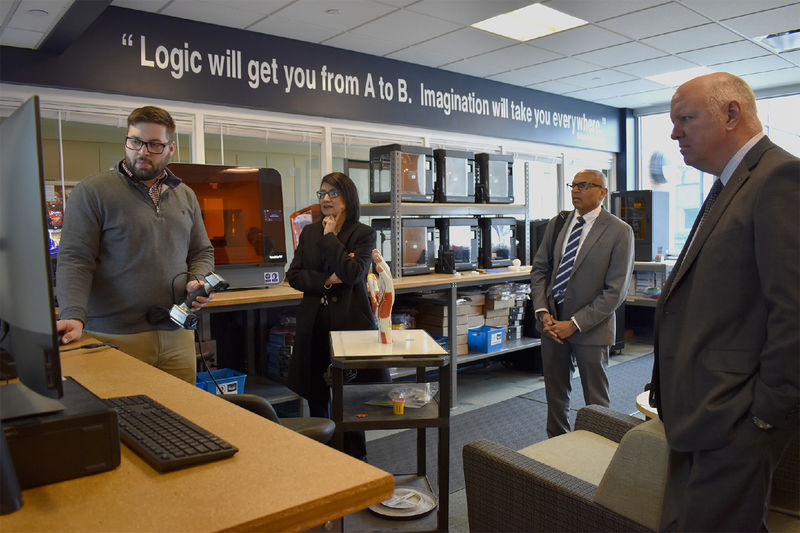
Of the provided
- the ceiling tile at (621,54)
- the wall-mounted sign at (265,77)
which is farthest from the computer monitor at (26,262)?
the ceiling tile at (621,54)

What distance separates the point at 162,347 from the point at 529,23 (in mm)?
Result: 3825

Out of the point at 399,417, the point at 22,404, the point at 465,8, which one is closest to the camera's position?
the point at 22,404

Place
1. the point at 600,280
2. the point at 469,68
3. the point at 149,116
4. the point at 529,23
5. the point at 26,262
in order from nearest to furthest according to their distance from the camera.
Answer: the point at 26,262
the point at 149,116
the point at 600,280
the point at 529,23
the point at 469,68

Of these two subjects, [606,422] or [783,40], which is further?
[783,40]

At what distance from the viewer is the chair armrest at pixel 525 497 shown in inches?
62.1

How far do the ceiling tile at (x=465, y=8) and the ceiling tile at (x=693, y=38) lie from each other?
1.54m

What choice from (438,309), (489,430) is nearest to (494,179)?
(438,309)

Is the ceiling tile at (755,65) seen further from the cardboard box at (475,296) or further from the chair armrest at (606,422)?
the chair armrest at (606,422)

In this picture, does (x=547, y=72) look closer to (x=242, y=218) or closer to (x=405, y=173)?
(x=405, y=173)

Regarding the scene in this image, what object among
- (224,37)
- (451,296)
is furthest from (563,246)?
(224,37)

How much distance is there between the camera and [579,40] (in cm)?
498

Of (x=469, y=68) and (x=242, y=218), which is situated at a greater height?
(x=469, y=68)

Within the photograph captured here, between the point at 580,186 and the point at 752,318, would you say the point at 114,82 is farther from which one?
the point at 752,318

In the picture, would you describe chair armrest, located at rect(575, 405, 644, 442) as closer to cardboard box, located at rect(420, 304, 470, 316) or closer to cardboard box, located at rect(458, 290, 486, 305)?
cardboard box, located at rect(420, 304, 470, 316)
